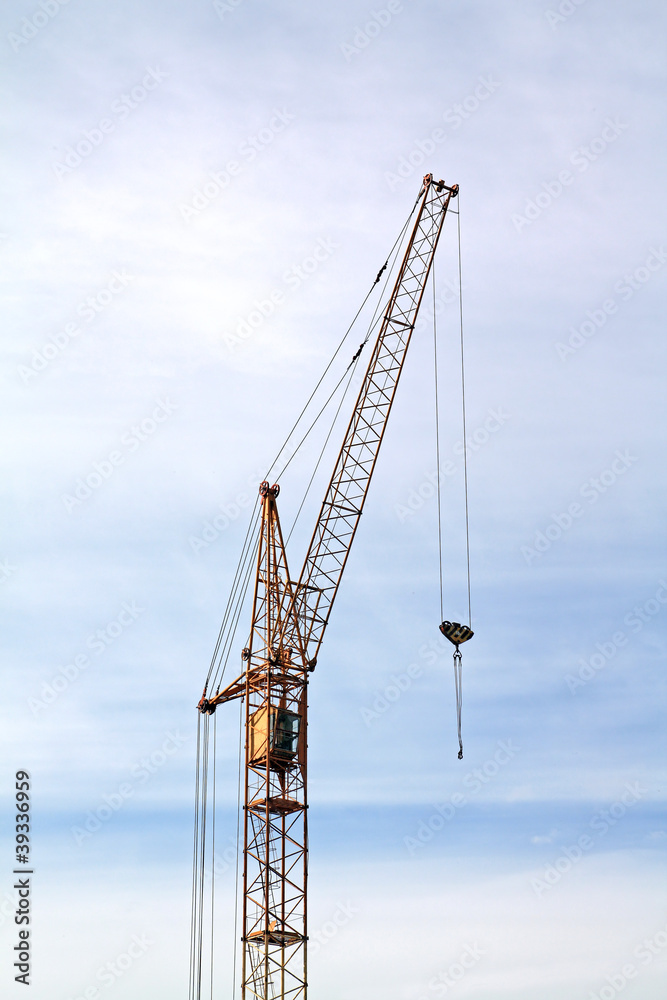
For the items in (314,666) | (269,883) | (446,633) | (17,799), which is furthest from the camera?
(314,666)

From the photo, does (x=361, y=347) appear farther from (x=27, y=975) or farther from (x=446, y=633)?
(x=27, y=975)

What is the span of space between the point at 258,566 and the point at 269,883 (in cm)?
2357

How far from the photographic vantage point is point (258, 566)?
97.2 meters

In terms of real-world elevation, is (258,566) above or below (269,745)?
above


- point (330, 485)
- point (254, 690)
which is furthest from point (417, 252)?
point (254, 690)

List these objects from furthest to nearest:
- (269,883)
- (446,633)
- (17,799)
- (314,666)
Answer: (314,666) → (269,883) → (446,633) → (17,799)

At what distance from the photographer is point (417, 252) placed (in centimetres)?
9812

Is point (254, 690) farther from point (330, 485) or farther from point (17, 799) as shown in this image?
point (17, 799)

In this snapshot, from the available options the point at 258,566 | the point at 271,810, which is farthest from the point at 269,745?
the point at 258,566

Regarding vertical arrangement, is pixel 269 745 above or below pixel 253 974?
above

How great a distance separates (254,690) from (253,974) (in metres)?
20.2

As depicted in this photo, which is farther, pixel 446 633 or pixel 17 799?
pixel 446 633

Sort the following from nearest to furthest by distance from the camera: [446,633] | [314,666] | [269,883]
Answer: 1. [446,633]
2. [269,883]
3. [314,666]

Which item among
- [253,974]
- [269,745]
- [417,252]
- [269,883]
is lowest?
[253,974]
